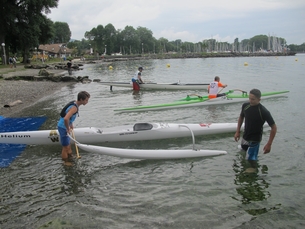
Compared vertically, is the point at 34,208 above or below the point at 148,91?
below

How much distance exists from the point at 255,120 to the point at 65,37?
12842 cm

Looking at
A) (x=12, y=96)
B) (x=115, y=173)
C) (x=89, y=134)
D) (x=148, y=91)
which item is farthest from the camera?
(x=148, y=91)

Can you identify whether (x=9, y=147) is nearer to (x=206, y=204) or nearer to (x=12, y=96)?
(x=206, y=204)

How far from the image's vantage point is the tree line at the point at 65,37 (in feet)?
132

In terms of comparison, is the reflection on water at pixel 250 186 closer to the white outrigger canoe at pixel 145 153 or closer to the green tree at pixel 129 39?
the white outrigger canoe at pixel 145 153

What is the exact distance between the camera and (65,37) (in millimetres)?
120438

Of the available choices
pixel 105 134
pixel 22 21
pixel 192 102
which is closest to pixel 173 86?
pixel 192 102

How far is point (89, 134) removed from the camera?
7.69m

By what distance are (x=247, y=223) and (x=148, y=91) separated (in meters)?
15.8

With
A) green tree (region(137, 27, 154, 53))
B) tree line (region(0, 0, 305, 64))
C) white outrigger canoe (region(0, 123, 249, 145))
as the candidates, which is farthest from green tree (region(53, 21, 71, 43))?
white outrigger canoe (region(0, 123, 249, 145))

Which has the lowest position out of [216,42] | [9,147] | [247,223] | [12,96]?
[247,223]

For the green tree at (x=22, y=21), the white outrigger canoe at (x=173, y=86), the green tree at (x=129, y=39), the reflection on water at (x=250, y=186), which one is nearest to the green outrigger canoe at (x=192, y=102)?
the white outrigger canoe at (x=173, y=86)

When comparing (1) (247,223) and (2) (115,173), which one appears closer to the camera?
(1) (247,223)

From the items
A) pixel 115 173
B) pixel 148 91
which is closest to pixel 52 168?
pixel 115 173
